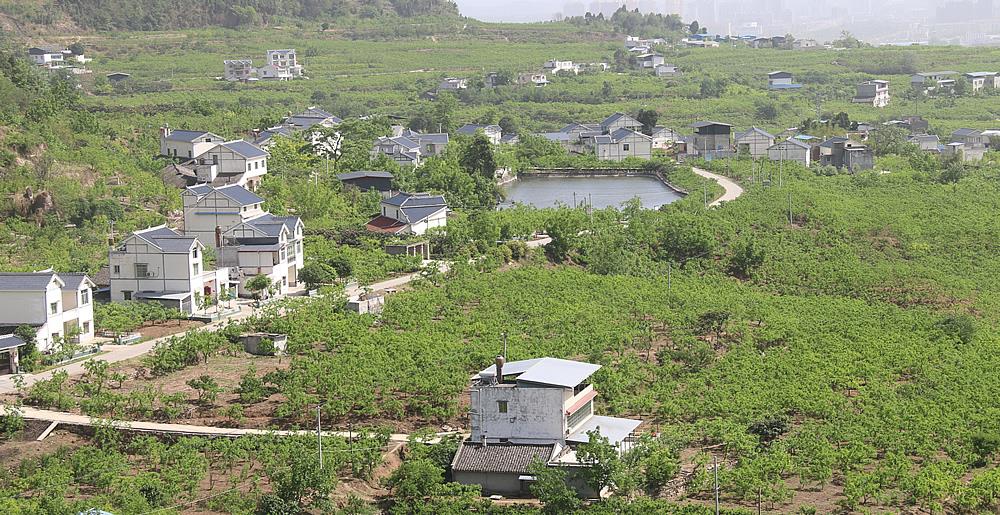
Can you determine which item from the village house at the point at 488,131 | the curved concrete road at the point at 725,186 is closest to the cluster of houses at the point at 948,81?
the curved concrete road at the point at 725,186

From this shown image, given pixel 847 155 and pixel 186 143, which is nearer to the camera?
pixel 186 143

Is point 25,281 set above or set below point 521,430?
above

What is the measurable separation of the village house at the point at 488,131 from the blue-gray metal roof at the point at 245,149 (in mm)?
12815

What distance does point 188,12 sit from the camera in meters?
68.6

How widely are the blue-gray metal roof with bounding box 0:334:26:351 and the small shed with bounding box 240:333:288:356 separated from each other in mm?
3291

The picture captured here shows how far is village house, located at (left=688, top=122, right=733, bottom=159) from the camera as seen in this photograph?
147 feet

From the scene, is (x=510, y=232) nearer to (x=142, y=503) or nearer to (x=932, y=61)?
(x=142, y=503)

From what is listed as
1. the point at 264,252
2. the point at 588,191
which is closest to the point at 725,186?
the point at 588,191

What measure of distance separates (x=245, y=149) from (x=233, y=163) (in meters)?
0.61

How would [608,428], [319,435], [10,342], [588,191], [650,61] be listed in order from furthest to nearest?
[650,61], [588,191], [10,342], [608,428], [319,435]

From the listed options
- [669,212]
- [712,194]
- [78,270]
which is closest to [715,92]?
[712,194]

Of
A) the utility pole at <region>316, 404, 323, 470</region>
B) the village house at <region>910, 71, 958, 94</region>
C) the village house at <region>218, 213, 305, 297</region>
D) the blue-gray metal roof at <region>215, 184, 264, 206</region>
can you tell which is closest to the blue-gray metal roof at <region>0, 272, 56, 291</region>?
the village house at <region>218, 213, 305, 297</region>

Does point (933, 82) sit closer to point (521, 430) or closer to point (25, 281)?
point (25, 281)

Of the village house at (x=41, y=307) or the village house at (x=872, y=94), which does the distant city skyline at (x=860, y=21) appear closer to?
the village house at (x=872, y=94)
